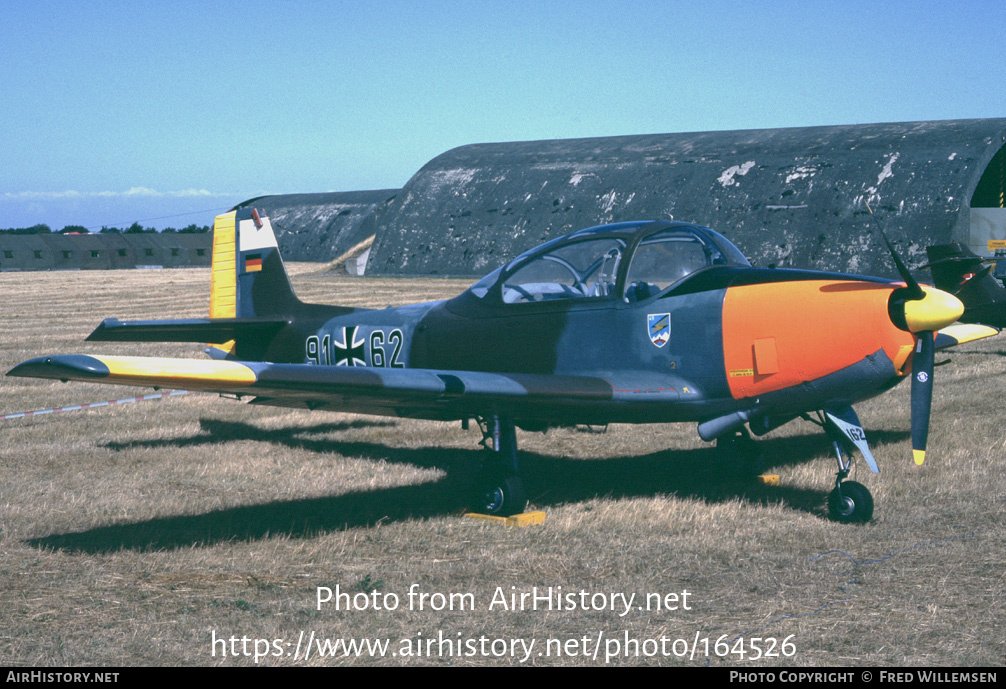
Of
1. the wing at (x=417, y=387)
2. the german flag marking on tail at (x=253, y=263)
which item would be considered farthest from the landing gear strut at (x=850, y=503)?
the german flag marking on tail at (x=253, y=263)

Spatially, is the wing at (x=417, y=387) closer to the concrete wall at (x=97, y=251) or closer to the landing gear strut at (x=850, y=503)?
the landing gear strut at (x=850, y=503)

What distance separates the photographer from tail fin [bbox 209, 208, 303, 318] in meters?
11.6

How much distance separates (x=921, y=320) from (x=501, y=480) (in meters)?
3.37

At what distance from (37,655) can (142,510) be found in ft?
10.2

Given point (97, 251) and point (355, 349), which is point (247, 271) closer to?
point (355, 349)

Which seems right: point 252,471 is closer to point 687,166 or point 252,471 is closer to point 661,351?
point 661,351

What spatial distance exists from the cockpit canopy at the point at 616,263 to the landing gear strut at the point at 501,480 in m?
1.24

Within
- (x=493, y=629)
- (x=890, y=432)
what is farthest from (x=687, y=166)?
(x=493, y=629)

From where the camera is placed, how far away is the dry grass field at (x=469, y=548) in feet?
16.8

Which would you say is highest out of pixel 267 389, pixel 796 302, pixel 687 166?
pixel 687 166

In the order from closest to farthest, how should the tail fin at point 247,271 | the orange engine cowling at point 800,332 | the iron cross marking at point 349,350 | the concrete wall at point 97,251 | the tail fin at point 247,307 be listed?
the orange engine cowling at point 800,332
the iron cross marking at point 349,350
the tail fin at point 247,307
the tail fin at point 247,271
the concrete wall at point 97,251

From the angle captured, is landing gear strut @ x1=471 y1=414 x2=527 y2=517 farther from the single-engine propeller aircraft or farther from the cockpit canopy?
the cockpit canopy

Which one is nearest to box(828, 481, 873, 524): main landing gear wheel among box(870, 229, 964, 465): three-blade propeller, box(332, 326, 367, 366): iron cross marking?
box(870, 229, 964, 465): three-blade propeller

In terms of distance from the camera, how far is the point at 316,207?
59.5 m
